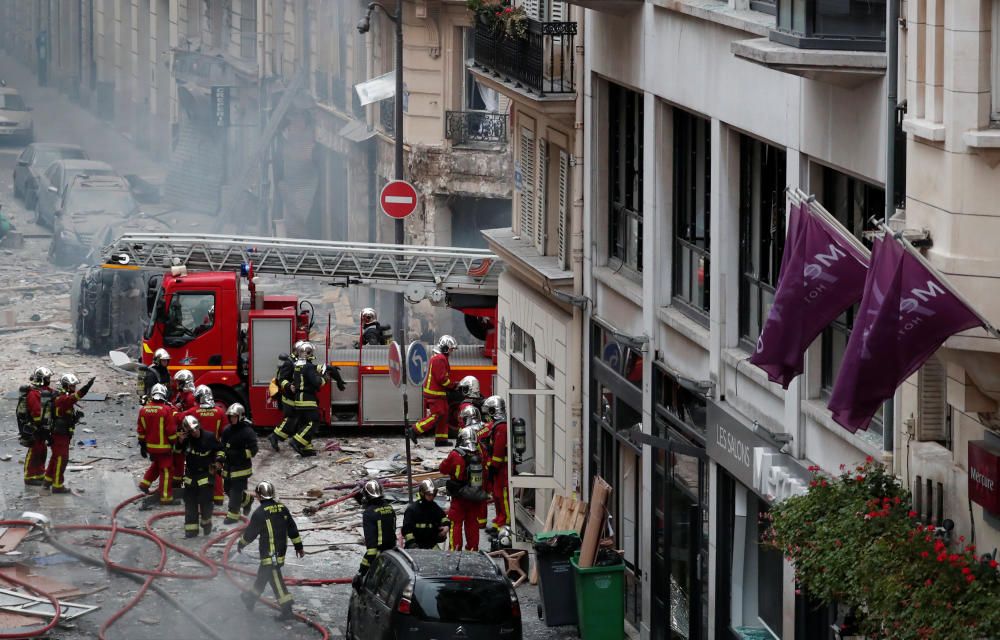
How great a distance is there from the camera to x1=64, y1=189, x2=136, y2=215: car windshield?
149 feet

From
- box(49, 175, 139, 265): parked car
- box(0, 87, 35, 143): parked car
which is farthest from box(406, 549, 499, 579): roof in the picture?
box(0, 87, 35, 143): parked car

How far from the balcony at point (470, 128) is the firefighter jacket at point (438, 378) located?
1082cm

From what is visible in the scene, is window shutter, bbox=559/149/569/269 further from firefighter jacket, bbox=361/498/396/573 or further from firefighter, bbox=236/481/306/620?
firefighter, bbox=236/481/306/620

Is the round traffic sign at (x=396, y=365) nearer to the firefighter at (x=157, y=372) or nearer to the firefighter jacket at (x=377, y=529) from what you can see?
the firefighter jacket at (x=377, y=529)

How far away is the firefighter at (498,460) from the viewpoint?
21688 millimetres

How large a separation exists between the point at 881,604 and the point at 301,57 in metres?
38.7

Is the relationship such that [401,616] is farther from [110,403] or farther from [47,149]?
[47,149]

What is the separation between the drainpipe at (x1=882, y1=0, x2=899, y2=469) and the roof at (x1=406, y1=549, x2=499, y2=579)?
5020 mm

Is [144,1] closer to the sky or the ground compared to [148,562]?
closer to the sky

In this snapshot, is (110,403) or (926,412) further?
(110,403)

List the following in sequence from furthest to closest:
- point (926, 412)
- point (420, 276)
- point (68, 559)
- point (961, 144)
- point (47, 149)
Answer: point (47, 149) < point (420, 276) < point (68, 559) < point (926, 412) < point (961, 144)

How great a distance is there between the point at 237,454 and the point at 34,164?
106 feet

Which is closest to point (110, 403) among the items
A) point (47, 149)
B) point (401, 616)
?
point (401, 616)

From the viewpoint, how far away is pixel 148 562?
20.7 m
